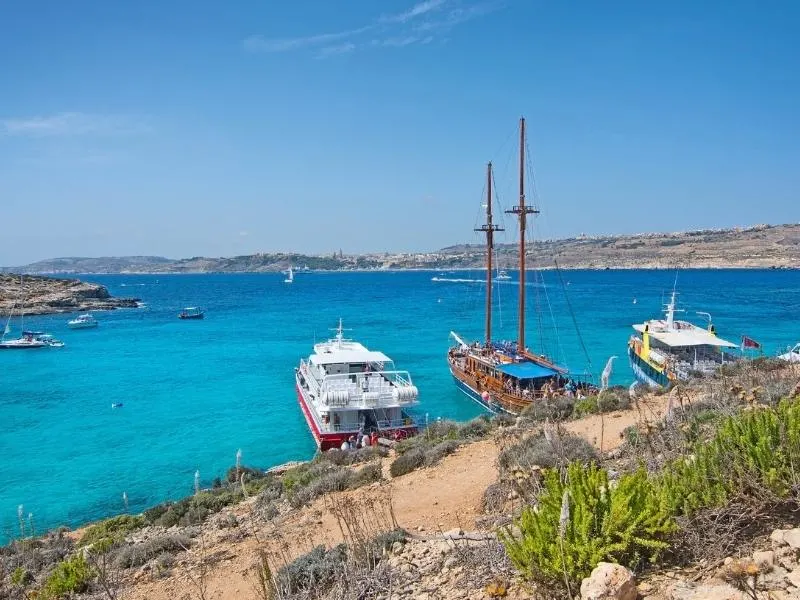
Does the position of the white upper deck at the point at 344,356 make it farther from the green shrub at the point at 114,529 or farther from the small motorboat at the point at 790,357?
the small motorboat at the point at 790,357

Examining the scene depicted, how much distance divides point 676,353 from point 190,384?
28.0 meters

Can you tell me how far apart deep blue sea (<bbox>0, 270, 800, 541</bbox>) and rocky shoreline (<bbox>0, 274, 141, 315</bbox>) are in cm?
795

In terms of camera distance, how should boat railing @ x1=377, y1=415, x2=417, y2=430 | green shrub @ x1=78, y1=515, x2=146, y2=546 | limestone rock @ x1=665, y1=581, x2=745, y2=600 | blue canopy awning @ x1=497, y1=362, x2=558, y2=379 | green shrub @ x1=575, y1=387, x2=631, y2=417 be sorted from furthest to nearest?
blue canopy awning @ x1=497, y1=362, x2=558, y2=379
boat railing @ x1=377, y1=415, x2=417, y2=430
green shrub @ x1=575, y1=387, x2=631, y2=417
green shrub @ x1=78, y1=515, x2=146, y2=546
limestone rock @ x1=665, y1=581, x2=745, y2=600

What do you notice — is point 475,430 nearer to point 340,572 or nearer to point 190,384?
point 340,572

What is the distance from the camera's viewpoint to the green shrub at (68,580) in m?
8.30

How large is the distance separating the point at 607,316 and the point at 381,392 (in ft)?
166

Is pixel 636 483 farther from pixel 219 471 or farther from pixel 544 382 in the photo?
pixel 544 382

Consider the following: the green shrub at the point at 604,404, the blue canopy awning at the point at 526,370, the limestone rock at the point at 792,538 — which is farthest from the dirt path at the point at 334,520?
the blue canopy awning at the point at 526,370

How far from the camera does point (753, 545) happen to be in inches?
186

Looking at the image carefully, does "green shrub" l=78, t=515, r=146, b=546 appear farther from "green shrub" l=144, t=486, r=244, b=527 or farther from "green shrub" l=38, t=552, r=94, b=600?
"green shrub" l=38, t=552, r=94, b=600

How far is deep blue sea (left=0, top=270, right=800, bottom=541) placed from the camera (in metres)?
20.9

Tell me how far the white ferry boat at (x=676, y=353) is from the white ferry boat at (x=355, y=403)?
10581 mm

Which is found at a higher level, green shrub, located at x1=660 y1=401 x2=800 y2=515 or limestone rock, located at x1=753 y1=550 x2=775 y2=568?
green shrub, located at x1=660 y1=401 x2=800 y2=515

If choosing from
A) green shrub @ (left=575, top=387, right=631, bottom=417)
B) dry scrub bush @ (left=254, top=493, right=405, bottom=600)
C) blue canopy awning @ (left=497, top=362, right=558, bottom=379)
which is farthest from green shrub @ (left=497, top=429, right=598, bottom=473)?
blue canopy awning @ (left=497, top=362, right=558, bottom=379)
